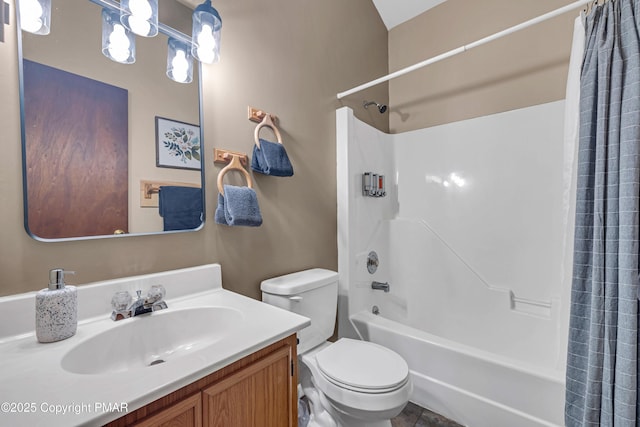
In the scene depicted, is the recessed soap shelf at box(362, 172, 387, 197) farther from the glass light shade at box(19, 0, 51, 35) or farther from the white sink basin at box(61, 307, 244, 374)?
the glass light shade at box(19, 0, 51, 35)

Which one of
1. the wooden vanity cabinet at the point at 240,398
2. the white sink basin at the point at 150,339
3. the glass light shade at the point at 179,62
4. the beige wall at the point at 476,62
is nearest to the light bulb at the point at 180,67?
the glass light shade at the point at 179,62

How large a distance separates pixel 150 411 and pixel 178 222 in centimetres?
71

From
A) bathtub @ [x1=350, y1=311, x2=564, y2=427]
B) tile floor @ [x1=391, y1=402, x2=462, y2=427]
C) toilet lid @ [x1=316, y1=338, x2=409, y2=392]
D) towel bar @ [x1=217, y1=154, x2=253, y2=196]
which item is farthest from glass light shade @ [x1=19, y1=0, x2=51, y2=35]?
tile floor @ [x1=391, y1=402, x2=462, y2=427]

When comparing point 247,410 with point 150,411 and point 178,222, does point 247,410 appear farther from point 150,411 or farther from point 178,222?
point 178,222

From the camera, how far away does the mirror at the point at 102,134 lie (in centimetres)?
83

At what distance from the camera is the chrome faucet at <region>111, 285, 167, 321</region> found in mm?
898

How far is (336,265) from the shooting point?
1917mm

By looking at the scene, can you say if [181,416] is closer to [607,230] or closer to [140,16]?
[140,16]

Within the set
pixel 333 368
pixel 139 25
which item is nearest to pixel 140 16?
pixel 139 25

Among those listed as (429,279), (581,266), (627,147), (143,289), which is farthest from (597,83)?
(143,289)

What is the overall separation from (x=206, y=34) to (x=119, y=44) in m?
0.31

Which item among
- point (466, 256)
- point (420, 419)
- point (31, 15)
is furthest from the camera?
point (466, 256)

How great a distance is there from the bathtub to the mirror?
1333mm

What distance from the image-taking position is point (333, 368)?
120 centimetres
